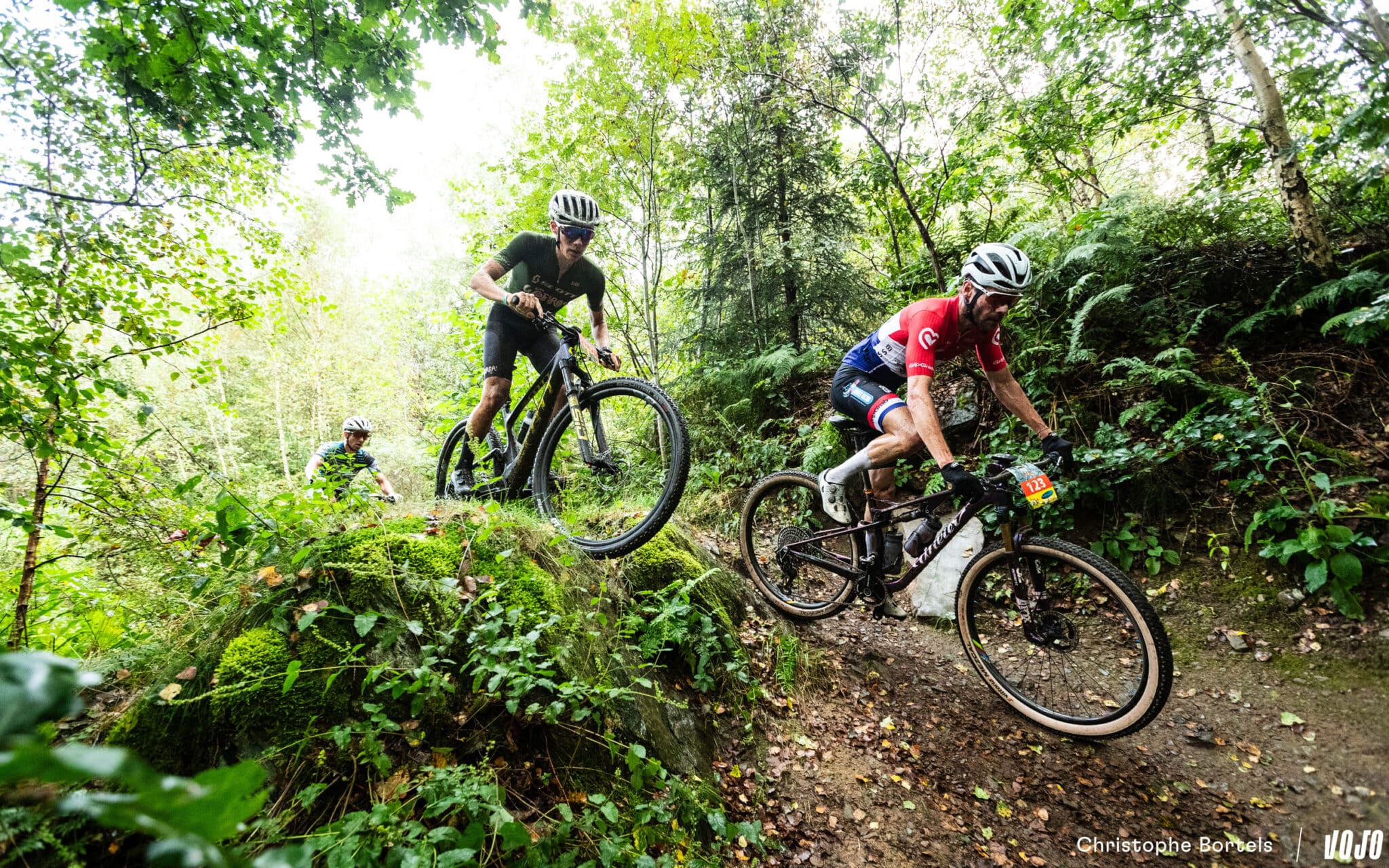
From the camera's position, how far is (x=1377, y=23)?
3707 mm

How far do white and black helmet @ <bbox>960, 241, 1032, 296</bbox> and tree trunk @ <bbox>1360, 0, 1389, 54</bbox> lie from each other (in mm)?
3035

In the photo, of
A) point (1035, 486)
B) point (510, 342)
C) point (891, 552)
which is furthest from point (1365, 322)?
point (510, 342)

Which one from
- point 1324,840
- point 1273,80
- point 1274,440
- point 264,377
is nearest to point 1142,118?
point 1273,80

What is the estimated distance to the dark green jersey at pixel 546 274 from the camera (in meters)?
3.82

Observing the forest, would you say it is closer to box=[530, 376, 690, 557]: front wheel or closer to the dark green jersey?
box=[530, 376, 690, 557]: front wheel

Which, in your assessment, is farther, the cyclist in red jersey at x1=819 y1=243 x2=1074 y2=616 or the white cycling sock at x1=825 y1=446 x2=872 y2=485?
the white cycling sock at x1=825 y1=446 x2=872 y2=485

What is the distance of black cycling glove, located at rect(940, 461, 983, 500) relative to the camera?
129 inches

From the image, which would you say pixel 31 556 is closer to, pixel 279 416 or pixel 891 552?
pixel 891 552

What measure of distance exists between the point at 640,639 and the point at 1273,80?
274 inches

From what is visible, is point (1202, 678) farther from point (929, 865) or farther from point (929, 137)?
point (929, 137)

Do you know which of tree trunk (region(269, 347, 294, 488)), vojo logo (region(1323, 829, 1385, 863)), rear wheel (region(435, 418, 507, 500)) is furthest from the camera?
tree trunk (region(269, 347, 294, 488))

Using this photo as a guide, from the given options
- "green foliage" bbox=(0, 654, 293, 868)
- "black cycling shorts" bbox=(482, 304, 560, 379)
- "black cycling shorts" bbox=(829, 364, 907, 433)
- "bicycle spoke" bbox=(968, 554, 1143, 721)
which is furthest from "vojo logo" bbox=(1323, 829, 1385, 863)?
"black cycling shorts" bbox=(482, 304, 560, 379)

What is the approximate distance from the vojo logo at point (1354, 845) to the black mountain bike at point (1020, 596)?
0.72m

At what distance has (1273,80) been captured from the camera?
177 inches
